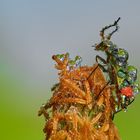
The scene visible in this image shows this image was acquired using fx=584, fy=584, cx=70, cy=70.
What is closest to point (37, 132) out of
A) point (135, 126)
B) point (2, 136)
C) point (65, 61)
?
point (2, 136)

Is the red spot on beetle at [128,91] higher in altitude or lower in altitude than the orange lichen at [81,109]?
higher

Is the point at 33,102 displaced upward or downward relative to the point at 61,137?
upward

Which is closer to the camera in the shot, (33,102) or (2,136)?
(2,136)

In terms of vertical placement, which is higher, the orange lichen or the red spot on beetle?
the red spot on beetle

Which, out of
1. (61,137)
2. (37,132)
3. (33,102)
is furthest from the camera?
(33,102)

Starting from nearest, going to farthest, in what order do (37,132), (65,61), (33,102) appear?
1. (65,61)
2. (37,132)
3. (33,102)

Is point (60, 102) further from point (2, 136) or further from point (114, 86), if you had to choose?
point (2, 136)

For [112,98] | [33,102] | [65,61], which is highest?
[33,102]
